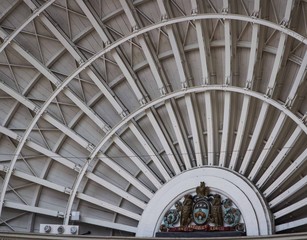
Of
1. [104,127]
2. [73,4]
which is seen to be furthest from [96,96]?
[73,4]

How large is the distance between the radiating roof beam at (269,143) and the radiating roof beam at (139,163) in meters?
5.58

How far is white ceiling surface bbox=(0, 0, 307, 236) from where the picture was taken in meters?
33.2

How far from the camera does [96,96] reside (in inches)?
1518

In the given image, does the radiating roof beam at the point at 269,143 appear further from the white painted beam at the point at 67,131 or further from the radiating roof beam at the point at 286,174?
the white painted beam at the point at 67,131

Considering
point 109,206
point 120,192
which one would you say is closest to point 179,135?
point 120,192

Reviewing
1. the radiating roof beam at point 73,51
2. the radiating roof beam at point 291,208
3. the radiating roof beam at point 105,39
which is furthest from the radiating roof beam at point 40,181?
the radiating roof beam at point 291,208

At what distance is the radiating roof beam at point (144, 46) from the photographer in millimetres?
35500

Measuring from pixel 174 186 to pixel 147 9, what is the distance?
1007cm

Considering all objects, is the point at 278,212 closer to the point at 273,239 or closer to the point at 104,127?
the point at 273,239

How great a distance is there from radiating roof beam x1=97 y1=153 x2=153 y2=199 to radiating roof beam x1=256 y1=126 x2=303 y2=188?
20.9 ft

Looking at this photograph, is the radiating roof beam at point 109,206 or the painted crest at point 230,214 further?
the radiating roof beam at point 109,206

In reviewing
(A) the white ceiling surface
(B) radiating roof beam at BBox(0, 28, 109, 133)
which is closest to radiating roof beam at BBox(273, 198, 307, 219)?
(A) the white ceiling surface

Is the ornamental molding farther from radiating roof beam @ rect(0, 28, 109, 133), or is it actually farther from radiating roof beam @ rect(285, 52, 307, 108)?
radiating roof beam @ rect(0, 28, 109, 133)

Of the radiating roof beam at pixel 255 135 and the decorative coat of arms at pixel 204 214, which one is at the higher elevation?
the radiating roof beam at pixel 255 135
